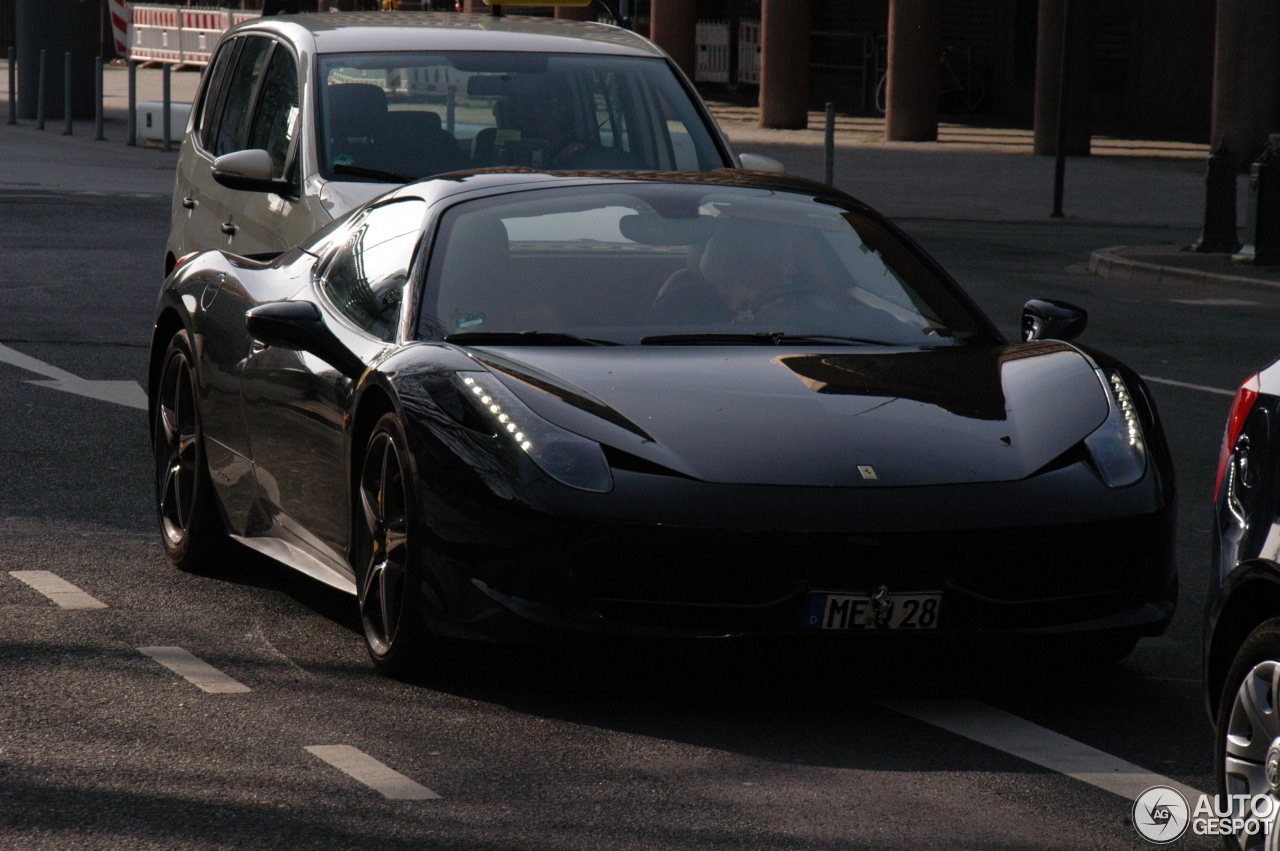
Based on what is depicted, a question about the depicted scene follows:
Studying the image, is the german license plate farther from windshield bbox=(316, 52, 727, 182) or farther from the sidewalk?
the sidewalk

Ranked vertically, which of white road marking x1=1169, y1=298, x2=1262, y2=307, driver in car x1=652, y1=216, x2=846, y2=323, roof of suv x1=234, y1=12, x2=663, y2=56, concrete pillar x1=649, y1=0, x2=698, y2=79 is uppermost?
concrete pillar x1=649, y1=0, x2=698, y2=79

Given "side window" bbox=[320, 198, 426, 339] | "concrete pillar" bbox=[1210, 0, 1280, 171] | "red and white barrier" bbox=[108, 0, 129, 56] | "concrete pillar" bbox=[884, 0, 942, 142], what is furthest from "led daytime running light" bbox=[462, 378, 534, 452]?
"concrete pillar" bbox=[884, 0, 942, 142]

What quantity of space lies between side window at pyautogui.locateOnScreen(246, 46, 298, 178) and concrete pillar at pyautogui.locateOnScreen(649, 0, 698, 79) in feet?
98.6

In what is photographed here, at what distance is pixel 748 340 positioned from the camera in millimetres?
5707

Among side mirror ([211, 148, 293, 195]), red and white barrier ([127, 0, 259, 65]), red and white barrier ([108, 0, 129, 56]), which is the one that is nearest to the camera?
side mirror ([211, 148, 293, 195])

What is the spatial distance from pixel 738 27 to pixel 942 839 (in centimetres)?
4146

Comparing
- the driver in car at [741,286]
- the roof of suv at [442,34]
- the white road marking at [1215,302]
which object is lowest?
the white road marking at [1215,302]

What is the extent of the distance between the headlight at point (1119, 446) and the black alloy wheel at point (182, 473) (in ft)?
9.37

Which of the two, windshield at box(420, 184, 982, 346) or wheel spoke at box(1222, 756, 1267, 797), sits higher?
windshield at box(420, 184, 982, 346)

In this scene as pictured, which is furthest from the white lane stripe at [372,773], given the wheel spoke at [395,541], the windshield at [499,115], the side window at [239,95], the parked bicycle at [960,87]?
the parked bicycle at [960,87]

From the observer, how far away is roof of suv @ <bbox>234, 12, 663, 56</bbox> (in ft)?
29.6

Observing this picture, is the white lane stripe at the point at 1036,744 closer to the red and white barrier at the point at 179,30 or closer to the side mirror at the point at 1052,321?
the side mirror at the point at 1052,321

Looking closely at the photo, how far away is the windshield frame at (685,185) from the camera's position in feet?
18.7

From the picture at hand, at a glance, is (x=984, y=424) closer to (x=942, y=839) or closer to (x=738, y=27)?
(x=942, y=839)
